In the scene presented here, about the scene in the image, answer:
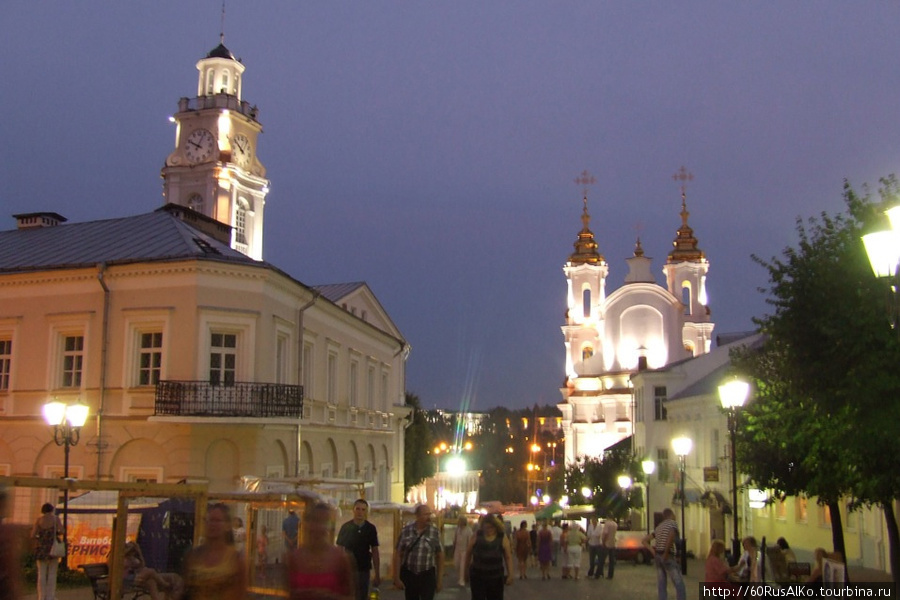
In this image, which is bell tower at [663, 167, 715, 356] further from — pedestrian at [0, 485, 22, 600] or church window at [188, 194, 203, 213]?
pedestrian at [0, 485, 22, 600]

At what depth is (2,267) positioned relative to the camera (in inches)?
1048

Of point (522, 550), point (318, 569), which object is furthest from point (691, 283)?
point (318, 569)

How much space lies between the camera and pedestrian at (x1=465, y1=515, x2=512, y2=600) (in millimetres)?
11195

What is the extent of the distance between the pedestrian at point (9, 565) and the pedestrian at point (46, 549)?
8.95 meters

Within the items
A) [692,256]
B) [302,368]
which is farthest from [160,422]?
[692,256]

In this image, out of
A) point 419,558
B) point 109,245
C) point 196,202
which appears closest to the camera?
point 419,558

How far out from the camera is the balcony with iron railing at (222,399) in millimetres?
23500

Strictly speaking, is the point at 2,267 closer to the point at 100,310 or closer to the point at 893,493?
the point at 100,310

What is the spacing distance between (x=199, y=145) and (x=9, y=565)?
5263 centimetres

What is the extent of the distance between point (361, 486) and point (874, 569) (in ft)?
42.3

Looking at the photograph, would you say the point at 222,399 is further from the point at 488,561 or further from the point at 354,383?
the point at 488,561

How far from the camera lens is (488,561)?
11.2 meters

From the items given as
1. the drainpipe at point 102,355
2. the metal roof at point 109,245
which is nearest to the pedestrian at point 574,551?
the metal roof at point 109,245

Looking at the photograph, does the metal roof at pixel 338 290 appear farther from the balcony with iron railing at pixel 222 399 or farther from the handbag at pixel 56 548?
the handbag at pixel 56 548
